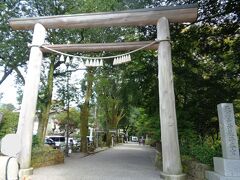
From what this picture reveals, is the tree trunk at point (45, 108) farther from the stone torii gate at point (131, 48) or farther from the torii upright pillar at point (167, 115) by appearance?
the torii upright pillar at point (167, 115)

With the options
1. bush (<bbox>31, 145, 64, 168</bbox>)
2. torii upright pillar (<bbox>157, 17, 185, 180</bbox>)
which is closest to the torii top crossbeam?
torii upright pillar (<bbox>157, 17, 185, 180</bbox>)

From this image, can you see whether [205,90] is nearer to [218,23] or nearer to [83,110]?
[218,23]

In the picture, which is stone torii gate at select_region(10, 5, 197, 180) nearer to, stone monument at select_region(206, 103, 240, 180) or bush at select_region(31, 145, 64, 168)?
stone monument at select_region(206, 103, 240, 180)

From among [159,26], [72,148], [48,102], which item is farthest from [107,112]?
[159,26]

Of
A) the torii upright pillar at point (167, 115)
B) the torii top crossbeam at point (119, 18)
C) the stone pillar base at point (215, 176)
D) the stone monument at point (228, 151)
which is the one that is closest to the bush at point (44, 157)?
the torii top crossbeam at point (119, 18)

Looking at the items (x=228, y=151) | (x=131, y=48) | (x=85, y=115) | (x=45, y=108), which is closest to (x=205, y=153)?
(x=228, y=151)

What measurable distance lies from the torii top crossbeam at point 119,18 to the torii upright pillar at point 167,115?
12.9 inches

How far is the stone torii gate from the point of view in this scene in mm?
8086

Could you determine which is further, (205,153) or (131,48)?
(131,48)

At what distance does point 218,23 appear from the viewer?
42.2 ft

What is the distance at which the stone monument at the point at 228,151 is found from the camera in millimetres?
6438

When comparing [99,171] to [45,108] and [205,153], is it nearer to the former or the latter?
[205,153]

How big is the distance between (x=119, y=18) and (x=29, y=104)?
4.42 meters

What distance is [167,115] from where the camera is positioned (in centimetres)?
829
